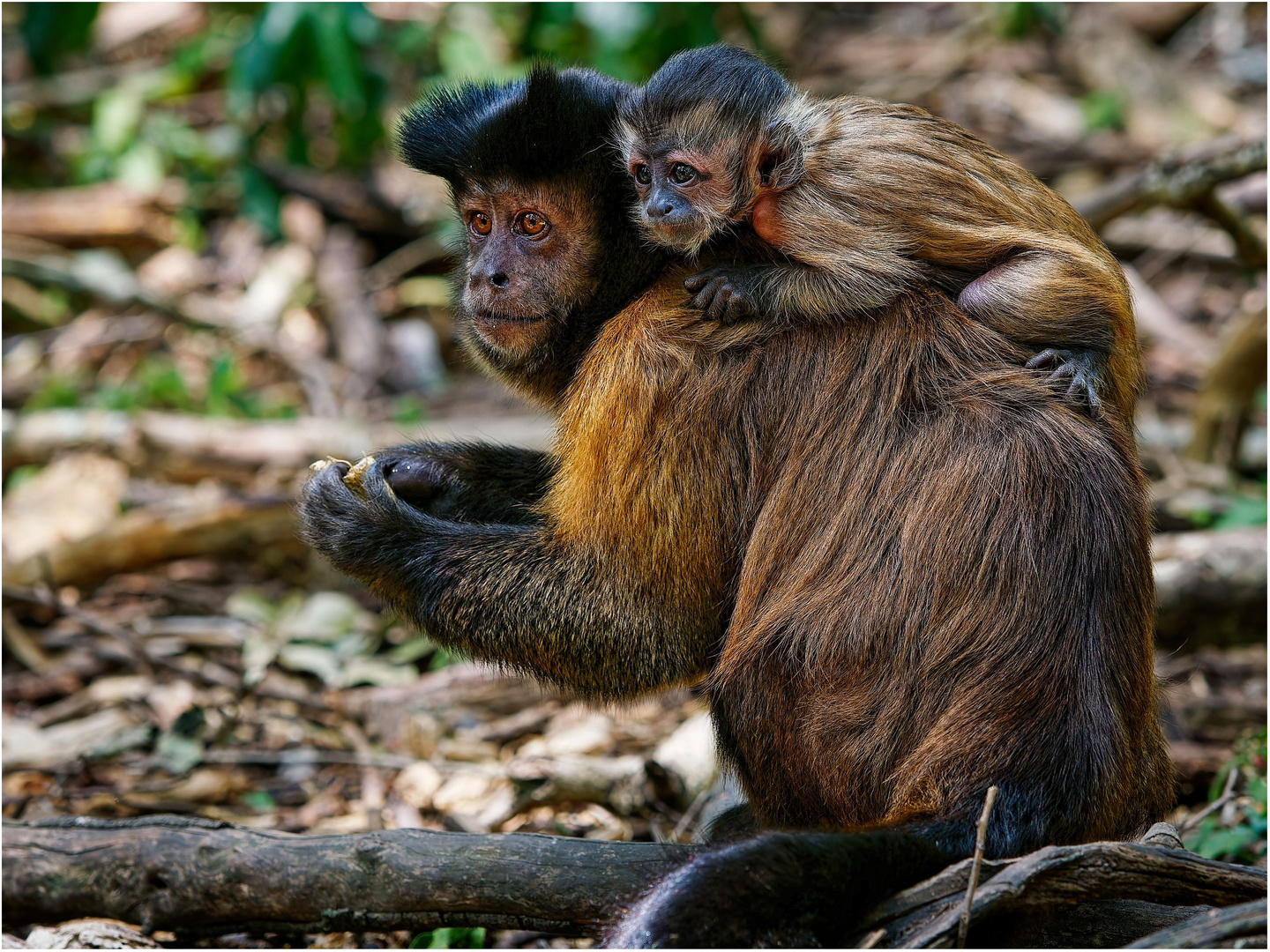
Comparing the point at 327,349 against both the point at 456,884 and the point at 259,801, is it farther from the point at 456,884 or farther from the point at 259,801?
the point at 456,884

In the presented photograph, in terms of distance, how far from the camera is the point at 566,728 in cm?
693

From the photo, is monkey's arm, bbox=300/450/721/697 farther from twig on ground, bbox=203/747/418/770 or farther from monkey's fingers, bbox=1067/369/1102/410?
twig on ground, bbox=203/747/418/770

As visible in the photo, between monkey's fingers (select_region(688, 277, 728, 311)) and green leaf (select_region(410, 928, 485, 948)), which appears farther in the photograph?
green leaf (select_region(410, 928, 485, 948))

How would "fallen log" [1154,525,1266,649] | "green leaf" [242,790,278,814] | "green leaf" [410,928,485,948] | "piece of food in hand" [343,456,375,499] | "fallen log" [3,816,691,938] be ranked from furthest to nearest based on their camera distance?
1. "fallen log" [1154,525,1266,649]
2. "green leaf" [242,790,278,814]
3. "piece of food in hand" [343,456,375,499]
4. "green leaf" [410,928,485,948]
5. "fallen log" [3,816,691,938]

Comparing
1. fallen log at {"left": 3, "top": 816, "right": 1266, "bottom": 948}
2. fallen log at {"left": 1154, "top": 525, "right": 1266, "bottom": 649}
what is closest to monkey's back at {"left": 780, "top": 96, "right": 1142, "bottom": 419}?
fallen log at {"left": 3, "top": 816, "right": 1266, "bottom": 948}

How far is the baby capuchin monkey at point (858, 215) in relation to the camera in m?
4.16

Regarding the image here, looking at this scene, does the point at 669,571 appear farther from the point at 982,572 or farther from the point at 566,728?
the point at 566,728

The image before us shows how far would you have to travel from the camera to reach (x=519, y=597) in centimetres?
434

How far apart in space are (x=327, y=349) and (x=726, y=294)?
8.37 m

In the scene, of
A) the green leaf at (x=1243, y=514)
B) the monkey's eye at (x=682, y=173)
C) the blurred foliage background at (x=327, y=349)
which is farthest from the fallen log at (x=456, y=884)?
the green leaf at (x=1243, y=514)

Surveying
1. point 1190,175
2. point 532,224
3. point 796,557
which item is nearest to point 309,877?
point 796,557

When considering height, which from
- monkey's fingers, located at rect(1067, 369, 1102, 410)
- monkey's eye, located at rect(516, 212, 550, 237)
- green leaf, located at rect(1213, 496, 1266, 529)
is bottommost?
green leaf, located at rect(1213, 496, 1266, 529)

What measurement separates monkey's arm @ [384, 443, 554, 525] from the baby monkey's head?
46.8 inches

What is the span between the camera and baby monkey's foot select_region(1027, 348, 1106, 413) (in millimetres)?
3980
